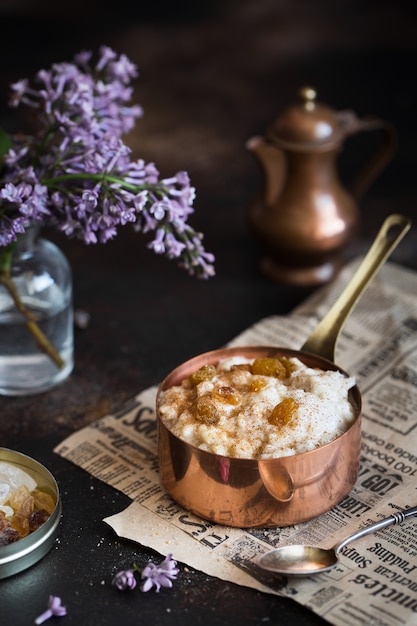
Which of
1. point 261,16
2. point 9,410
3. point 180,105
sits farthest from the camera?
point 261,16

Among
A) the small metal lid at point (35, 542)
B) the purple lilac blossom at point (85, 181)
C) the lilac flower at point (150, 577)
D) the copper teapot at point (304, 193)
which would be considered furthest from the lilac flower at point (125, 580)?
the copper teapot at point (304, 193)

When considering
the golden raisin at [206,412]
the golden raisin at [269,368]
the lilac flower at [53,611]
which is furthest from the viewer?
the golden raisin at [269,368]

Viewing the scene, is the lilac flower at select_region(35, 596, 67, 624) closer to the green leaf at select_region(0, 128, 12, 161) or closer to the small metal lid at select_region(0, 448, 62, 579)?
the small metal lid at select_region(0, 448, 62, 579)

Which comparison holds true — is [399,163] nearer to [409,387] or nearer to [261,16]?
[261,16]

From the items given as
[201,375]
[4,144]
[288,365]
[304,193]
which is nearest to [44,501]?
[201,375]

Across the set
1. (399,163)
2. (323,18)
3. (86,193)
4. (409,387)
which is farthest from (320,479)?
(323,18)

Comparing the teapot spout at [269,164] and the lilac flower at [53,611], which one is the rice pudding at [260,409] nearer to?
the lilac flower at [53,611]

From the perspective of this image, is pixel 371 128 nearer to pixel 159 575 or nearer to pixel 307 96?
pixel 307 96
